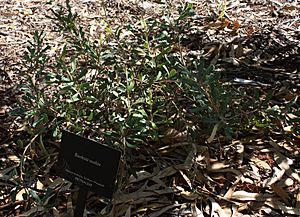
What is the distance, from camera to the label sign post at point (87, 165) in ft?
6.57

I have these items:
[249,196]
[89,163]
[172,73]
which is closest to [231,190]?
[249,196]

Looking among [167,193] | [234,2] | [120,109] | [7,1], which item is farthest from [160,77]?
[7,1]

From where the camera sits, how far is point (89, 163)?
2.06 m

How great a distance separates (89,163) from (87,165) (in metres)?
0.01

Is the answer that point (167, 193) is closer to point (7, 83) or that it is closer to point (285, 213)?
point (285, 213)

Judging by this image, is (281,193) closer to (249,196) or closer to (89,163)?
(249,196)

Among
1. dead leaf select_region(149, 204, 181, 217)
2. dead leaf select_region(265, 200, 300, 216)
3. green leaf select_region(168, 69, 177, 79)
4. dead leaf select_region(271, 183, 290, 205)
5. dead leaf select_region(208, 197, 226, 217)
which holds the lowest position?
dead leaf select_region(149, 204, 181, 217)

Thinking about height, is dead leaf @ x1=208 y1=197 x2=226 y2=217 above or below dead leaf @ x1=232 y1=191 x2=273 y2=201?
below

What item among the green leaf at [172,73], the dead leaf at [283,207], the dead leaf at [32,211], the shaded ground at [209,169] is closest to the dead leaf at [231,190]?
the shaded ground at [209,169]

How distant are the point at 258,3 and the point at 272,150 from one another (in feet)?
6.46

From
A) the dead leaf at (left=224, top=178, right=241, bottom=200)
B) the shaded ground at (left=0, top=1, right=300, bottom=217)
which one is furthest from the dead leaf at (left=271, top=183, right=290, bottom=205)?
the dead leaf at (left=224, top=178, right=241, bottom=200)

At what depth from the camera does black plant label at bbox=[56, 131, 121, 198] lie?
2002 mm

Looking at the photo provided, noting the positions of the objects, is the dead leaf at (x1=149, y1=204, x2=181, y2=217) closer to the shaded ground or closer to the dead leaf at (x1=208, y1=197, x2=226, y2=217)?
the shaded ground

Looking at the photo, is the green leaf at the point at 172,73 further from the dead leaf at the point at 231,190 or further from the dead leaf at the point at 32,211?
the dead leaf at the point at 32,211
